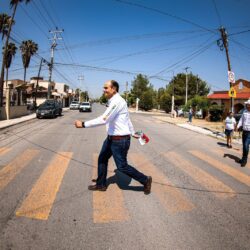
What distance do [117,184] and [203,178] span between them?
2.15 m

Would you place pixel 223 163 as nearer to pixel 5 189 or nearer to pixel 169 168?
pixel 169 168

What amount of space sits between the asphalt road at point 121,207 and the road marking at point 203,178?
0.06ft

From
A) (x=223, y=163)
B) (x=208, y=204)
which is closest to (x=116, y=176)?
(x=208, y=204)

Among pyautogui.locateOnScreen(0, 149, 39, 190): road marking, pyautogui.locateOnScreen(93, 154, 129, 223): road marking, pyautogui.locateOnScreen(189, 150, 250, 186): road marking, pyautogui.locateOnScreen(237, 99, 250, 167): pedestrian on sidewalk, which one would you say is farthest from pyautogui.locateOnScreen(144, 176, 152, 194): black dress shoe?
pyautogui.locateOnScreen(237, 99, 250, 167): pedestrian on sidewalk

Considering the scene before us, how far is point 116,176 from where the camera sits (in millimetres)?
6387

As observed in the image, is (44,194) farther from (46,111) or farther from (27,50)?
(27,50)

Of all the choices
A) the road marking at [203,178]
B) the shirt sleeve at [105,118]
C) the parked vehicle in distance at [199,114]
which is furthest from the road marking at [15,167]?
the parked vehicle in distance at [199,114]

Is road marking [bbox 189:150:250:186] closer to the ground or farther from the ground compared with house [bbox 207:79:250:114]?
closer to the ground

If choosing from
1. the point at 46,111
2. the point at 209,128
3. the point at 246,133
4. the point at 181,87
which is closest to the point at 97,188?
the point at 246,133

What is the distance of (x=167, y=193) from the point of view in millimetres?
5430

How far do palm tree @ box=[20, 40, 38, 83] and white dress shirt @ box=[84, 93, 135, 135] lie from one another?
4683cm

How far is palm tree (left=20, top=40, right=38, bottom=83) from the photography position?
158 ft

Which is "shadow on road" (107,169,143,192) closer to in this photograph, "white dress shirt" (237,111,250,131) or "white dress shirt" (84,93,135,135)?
"white dress shirt" (84,93,135,135)

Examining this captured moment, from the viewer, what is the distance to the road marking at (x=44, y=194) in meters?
4.27
